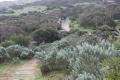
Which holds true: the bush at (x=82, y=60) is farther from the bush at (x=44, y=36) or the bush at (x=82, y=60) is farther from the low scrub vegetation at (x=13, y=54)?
the bush at (x=44, y=36)

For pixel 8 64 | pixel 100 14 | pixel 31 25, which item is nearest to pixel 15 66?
pixel 8 64

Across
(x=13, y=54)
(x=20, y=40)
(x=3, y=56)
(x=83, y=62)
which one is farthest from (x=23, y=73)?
(x=20, y=40)

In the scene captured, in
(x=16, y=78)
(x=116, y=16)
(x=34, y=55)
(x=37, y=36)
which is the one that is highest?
(x=16, y=78)

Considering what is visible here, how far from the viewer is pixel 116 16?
56594 mm

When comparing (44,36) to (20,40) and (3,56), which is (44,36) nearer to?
(20,40)

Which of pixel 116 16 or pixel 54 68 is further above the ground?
pixel 54 68

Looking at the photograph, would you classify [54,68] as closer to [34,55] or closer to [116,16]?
[34,55]

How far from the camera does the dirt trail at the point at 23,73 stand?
44.9ft

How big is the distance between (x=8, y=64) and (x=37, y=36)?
1653 cm

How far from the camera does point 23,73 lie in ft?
47.9

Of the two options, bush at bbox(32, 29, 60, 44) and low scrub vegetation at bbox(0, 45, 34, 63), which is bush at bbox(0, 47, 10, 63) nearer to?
low scrub vegetation at bbox(0, 45, 34, 63)

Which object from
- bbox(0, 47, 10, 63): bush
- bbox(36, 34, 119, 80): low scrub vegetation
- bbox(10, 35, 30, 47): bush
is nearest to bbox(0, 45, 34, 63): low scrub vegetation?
bbox(0, 47, 10, 63): bush

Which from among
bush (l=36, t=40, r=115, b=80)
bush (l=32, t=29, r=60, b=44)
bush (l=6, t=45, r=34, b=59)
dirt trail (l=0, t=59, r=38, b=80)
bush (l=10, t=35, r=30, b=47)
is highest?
bush (l=36, t=40, r=115, b=80)

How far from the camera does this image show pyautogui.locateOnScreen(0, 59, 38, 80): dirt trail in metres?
13.7
